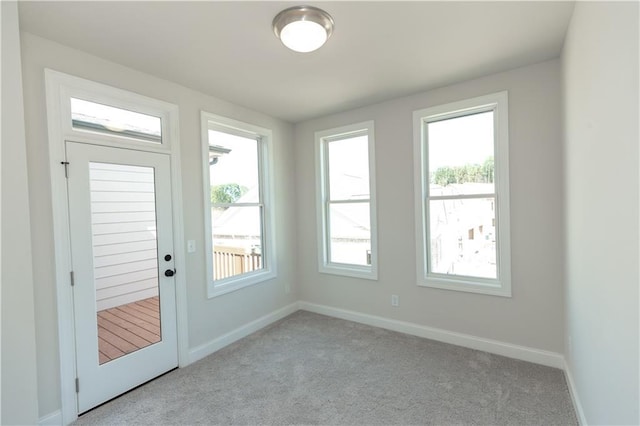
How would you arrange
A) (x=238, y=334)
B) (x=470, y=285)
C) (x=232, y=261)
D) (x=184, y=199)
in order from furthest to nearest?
(x=232, y=261) → (x=238, y=334) → (x=470, y=285) → (x=184, y=199)

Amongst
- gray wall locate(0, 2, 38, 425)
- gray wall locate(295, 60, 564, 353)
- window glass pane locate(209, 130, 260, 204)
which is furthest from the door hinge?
gray wall locate(295, 60, 564, 353)

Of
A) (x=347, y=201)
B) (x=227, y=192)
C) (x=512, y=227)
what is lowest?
(x=512, y=227)

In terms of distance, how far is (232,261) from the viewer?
11.8ft

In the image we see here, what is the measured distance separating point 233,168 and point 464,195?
2.62 meters

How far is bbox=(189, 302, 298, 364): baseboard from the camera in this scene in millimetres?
3047

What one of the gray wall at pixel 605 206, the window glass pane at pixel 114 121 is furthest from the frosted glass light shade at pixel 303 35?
the window glass pane at pixel 114 121

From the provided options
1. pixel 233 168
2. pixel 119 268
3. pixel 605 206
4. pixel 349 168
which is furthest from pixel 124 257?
pixel 605 206

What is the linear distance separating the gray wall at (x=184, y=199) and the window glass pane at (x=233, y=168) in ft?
0.83

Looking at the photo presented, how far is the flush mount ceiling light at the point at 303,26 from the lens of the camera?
1.87m

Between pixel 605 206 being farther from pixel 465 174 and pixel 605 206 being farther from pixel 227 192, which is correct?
pixel 227 192

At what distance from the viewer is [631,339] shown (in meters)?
1.18

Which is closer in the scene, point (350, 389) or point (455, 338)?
point (350, 389)

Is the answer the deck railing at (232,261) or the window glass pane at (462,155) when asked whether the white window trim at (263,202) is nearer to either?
the deck railing at (232,261)

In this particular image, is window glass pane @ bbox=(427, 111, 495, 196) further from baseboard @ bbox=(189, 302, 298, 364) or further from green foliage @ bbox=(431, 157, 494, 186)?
baseboard @ bbox=(189, 302, 298, 364)
